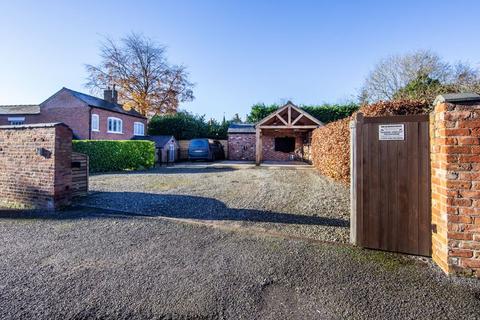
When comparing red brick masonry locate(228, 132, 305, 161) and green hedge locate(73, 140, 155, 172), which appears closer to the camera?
green hedge locate(73, 140, 155, 172)

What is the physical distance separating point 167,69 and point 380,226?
110 feet

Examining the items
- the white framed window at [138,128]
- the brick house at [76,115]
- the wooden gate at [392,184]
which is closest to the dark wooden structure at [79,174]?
the wooden gate at [392,184]

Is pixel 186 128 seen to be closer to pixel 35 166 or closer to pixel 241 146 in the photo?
pixel 241 146

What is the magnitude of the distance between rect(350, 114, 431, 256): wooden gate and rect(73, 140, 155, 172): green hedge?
44.6 feet

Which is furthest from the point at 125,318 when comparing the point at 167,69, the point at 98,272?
the point at 167,69

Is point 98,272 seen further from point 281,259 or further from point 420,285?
point 420,285

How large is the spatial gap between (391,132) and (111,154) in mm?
14059

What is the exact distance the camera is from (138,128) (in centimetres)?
2594

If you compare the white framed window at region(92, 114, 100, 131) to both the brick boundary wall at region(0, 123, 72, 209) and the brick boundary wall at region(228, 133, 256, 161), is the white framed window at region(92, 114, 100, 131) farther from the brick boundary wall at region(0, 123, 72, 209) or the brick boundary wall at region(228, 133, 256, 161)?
the brick boundary wall at region(0, 123, 72, 209)

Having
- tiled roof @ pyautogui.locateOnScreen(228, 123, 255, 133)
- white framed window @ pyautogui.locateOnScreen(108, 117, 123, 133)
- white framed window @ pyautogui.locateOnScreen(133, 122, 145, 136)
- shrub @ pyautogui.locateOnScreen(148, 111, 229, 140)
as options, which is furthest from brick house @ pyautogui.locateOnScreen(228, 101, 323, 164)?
white framed window @ pyautogui.locateOnScreen(108, 117, 123, 133)

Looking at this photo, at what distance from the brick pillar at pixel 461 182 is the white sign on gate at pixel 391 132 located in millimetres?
546

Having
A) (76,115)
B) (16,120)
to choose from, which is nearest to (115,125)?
(76,115)

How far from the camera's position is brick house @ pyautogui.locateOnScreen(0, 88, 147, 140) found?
20.0 m

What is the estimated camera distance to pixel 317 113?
2592 cm
